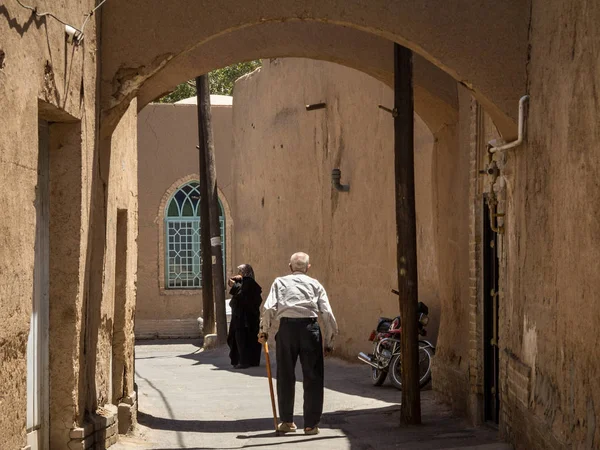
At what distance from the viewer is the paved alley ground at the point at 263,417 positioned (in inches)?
354

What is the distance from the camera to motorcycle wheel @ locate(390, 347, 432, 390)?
39.0 ft

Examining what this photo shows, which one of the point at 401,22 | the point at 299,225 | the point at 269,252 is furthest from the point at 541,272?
the point at 269,252

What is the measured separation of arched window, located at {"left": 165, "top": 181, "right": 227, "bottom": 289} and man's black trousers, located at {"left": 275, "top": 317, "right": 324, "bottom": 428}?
16.4m

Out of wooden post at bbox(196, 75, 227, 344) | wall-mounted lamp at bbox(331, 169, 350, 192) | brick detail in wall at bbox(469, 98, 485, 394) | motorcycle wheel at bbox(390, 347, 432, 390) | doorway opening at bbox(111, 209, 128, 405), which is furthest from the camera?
wooden post at bbox(196, 75, 227, 344)

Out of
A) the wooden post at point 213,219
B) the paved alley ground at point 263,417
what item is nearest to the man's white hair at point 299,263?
the paved alley ground at point 263,417

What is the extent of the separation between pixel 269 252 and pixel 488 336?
10689 mm

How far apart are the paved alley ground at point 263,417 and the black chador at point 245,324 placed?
42cm

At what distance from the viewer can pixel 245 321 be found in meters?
16.8

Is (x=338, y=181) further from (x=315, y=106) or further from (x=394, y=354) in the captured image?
(x=394, y=354)

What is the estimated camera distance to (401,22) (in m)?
8.14

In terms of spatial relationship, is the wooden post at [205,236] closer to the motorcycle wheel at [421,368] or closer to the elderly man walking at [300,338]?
the motorcycle wheel at [421,368]

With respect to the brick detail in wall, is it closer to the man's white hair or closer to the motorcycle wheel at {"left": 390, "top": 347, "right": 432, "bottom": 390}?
the man's white hair

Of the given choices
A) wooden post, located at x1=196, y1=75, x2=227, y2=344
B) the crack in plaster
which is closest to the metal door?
the crack in plaster

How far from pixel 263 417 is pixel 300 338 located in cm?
167
